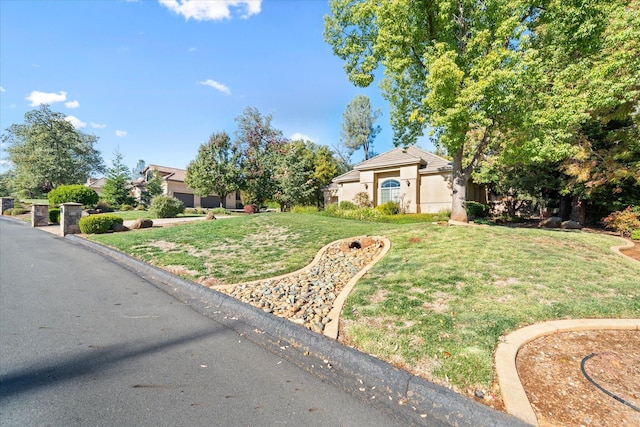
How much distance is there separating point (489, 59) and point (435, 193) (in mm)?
12583

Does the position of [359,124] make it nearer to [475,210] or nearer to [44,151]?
[475,210]

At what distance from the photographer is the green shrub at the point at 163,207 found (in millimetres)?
19141

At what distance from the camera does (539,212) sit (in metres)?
21.6

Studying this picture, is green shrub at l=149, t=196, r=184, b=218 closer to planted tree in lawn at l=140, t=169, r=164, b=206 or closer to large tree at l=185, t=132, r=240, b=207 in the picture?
large tree at l=185, t=132, r=240, b=207

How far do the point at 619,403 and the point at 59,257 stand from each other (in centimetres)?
1094

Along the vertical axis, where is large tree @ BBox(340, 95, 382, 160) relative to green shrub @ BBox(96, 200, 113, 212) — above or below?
above

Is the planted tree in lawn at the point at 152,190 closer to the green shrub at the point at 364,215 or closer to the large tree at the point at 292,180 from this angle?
the large tree at the point at 292,180

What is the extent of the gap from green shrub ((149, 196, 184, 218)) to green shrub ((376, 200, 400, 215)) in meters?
14.4

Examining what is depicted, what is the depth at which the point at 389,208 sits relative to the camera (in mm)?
19281

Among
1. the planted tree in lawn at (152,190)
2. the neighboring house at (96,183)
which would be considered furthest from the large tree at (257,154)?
the neighboring house at (96,183)

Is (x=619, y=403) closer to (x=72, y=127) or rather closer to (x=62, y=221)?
(x=62, y=221)

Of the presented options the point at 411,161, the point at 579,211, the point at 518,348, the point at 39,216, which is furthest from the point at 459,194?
the point at 39,216

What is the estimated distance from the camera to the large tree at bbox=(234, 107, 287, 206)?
1069 inches

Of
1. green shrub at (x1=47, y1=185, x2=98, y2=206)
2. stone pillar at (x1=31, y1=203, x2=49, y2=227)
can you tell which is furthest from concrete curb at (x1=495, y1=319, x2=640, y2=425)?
green shrub at (x1=47, y1=185, x2=98, y2=206)
